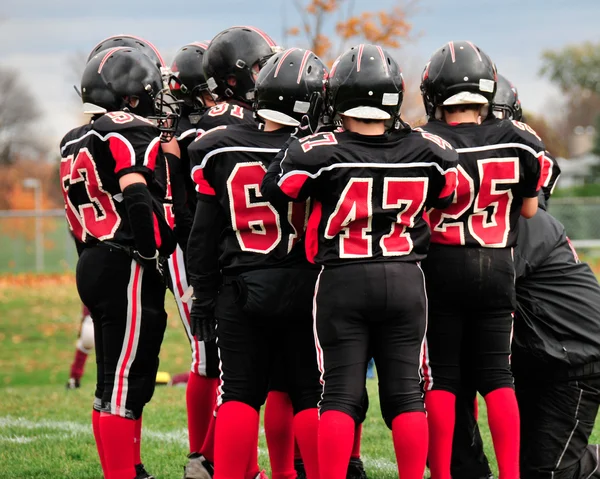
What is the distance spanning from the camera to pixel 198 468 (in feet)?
16.1

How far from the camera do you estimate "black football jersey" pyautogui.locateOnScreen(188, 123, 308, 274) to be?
166 inches

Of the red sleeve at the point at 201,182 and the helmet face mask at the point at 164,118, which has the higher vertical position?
the helmet face mask at the point at 164,118

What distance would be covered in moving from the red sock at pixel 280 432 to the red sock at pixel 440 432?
0.68 meters

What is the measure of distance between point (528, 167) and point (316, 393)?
1442 millimetres

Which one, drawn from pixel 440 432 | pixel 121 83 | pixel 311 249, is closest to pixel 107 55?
pixel 121 83

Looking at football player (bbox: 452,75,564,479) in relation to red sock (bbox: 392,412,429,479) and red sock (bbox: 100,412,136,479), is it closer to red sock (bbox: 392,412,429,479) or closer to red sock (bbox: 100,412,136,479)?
red sock (bbox: 392,412,429,479)

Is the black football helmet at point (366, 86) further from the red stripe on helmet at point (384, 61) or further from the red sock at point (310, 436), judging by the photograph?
the red sock at point (310, 436)

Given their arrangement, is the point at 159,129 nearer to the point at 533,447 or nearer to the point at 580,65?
the point at 533,447

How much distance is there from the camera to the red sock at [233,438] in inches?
167

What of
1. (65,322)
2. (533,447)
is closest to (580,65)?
(65,322)

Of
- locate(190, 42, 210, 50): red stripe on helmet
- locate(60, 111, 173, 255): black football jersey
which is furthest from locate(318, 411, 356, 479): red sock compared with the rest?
locate(190, 42, 210, 50): red stripe on helmet

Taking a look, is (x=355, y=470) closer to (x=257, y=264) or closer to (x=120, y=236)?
(x=257, y=264)

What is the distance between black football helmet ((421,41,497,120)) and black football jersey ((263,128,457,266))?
0.46 metres

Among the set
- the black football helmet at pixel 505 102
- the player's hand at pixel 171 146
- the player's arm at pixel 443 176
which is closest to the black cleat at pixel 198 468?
the player's hand at pixel 171 146
